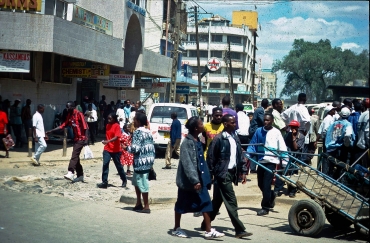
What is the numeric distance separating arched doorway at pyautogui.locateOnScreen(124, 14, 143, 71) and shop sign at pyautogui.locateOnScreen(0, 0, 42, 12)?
12.7 m

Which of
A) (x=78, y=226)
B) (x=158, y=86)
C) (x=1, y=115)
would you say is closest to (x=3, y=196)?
(x=78, y=226)

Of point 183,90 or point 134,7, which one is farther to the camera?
point 183,90

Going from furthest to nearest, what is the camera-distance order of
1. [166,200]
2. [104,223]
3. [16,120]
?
[16,120] → [166,200] → [104,223]

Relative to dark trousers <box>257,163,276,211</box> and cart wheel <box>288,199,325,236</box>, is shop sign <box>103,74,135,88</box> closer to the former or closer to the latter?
dark trousers <box>257,163,276,211</box>

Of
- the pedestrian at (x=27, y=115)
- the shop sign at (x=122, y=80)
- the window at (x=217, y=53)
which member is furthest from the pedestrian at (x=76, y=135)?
the window at (x=217, y=53)

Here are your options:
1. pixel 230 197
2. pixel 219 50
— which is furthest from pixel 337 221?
pixel 219 50

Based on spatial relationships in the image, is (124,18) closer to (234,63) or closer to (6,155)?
(6,155)

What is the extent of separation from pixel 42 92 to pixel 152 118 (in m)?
6.57

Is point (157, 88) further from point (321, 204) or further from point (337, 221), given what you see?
point (321, 204)

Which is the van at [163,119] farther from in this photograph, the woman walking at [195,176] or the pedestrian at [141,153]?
the woman walking at [195,176]

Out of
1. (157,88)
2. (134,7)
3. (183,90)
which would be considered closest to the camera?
(134,7)

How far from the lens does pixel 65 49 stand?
1931 centimetres

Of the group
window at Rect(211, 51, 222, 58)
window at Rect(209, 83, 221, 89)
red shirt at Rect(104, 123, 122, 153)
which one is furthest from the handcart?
window at Rect(209, 83, 221, 89)

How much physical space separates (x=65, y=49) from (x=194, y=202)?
43.4ft
